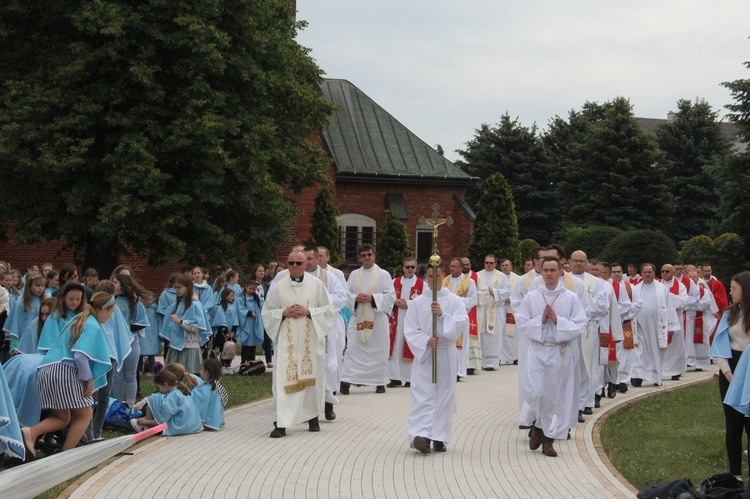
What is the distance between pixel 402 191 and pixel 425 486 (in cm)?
3664

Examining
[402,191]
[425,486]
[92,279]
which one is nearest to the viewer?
[425,486]

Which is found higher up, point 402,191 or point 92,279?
point 402,191

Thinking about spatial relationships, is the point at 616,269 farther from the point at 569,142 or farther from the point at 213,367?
the point at 569,142

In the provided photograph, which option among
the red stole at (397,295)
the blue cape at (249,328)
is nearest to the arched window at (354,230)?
the blue cape at (249,328)

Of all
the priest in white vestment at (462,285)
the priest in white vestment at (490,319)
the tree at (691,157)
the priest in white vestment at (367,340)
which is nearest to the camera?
the priest in white vestment at (367,340)

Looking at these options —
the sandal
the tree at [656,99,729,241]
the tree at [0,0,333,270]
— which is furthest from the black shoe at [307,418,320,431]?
the tree at [656,99,729,241]

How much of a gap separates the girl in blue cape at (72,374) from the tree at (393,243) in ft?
105

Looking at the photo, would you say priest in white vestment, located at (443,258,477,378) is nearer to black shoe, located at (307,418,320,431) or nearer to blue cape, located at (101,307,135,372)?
black shoe, located at (307,418,320,431)

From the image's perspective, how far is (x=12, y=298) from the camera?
1443 centimetres

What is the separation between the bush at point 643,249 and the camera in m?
35.2

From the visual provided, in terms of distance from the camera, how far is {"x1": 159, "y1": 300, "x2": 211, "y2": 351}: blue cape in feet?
48.1

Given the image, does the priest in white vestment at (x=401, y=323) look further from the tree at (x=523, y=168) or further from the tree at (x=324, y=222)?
the tree at (x=523, y=168)

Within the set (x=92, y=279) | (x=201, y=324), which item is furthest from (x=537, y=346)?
(x=92, y=279)

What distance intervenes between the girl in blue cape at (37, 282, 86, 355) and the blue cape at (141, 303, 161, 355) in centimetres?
518
